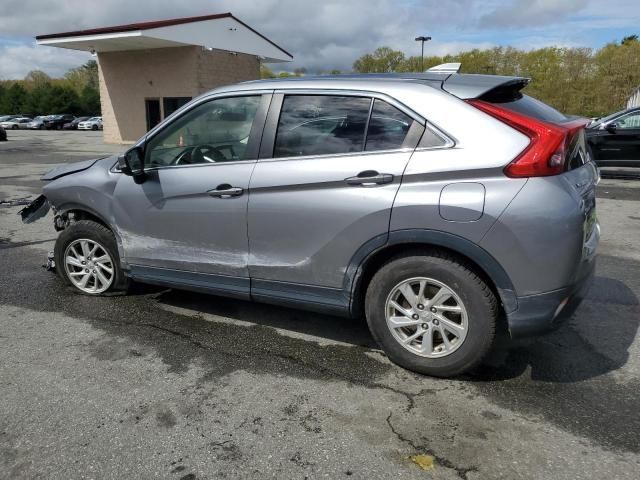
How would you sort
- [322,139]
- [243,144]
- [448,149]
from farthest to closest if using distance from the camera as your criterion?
[243,144], [322,139], [448,149]

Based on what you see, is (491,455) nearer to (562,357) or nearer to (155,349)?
(562,357)

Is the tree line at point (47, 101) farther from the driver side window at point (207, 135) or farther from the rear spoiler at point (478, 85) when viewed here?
the rear spoiler at point (478, 85)

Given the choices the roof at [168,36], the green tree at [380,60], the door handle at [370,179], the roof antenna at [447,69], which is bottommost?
the door handle at [370,179]

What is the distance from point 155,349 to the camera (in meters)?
3.72

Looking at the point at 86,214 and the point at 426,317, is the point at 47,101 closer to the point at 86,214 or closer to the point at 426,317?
the point at 86,214

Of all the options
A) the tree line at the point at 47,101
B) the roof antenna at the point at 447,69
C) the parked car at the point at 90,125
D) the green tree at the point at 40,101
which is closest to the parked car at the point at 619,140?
the roof antenna at the point at 447,69

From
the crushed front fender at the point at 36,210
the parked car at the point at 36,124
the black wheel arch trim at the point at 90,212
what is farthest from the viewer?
the parked car at the point at 36,124

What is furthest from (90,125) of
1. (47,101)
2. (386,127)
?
(386,127)

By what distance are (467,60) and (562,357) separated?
5732cm

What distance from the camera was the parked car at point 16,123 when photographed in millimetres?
52094

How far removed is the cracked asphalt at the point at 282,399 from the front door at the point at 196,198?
51cm

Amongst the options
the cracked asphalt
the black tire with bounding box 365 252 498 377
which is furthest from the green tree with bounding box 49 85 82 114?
the black tire with bounding box 365 252 498 377

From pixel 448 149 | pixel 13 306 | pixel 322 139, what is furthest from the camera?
pixel 13 306

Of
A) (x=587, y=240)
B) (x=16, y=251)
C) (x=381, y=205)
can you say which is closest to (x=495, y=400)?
(x=587, y=240)
